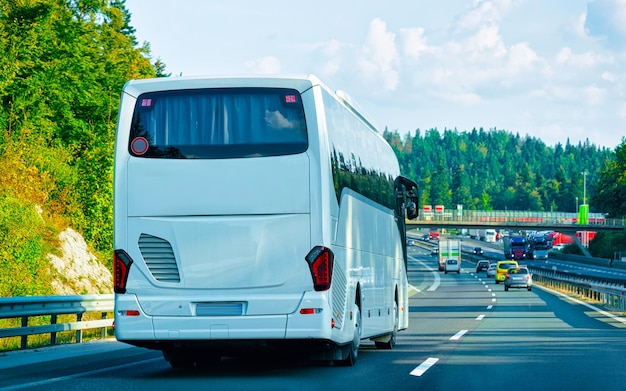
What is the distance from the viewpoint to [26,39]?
40.1 meters

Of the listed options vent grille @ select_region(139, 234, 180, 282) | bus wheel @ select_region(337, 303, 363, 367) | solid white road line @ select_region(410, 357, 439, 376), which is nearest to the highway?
solid white road line @ select_region(410, 357, 439, 376)

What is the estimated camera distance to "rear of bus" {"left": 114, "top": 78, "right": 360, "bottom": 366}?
12.1 metres

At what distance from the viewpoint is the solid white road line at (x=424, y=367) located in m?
13.0

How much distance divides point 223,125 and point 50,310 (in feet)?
23.0

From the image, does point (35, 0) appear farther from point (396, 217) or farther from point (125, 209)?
point (125, 209)

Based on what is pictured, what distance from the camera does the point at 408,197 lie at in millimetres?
20766

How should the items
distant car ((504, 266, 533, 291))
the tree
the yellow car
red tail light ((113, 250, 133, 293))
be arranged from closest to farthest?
red tail light ((113, 250, 133, 293)) < distant car ((504, 266, 533, 291)) < the yellow car < the tree

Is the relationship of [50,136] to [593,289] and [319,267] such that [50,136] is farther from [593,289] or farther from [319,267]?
[319,267]

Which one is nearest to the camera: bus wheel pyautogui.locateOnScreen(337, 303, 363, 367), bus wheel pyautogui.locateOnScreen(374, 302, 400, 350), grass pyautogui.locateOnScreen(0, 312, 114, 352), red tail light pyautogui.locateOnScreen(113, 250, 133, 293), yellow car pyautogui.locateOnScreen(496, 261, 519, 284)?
red tail light pyautogui.locateOnScreen(113, 250, 133, 293)

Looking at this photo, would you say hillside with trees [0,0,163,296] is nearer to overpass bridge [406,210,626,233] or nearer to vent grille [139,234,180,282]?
vent grille [139,234,180,282]

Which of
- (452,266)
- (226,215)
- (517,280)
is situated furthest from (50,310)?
(452,266)

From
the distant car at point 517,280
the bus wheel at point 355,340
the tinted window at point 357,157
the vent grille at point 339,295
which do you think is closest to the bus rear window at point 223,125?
the tinted window at point 357,157

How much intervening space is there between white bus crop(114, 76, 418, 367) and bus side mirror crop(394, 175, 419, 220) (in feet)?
24.7

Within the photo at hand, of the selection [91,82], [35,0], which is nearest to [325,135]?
[35,0]
